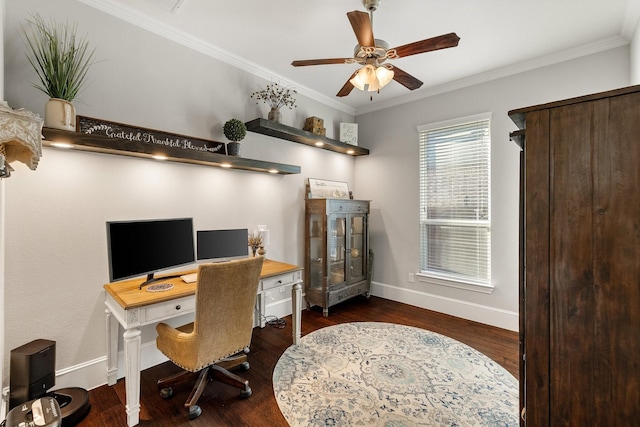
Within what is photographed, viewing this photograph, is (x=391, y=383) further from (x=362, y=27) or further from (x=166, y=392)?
(x=362, y=27)

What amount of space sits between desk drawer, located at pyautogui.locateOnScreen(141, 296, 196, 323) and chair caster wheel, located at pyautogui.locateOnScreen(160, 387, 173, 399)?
1.91 feet

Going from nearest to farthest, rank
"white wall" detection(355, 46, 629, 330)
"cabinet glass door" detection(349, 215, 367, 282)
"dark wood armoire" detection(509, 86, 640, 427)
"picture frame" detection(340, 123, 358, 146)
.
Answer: "dark wood armoire" detection(509, 86, 640, 427) → "white wall" detection(355, 46, 629, 330) → "cabinet glass door" detection(349, 215, 367, 282) → "picture frame" detection(340, 123, 358, 146)

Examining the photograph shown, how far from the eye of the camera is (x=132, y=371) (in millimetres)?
1729

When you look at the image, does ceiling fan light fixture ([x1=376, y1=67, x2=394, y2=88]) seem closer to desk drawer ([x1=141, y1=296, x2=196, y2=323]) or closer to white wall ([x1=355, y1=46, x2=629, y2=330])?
white wall ([x1=355, y1=46, x2=629, y2=330])

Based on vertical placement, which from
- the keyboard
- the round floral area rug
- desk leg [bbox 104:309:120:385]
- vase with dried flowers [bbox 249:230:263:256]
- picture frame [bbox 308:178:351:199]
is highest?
picture frame [bbox 308:178:351:199]


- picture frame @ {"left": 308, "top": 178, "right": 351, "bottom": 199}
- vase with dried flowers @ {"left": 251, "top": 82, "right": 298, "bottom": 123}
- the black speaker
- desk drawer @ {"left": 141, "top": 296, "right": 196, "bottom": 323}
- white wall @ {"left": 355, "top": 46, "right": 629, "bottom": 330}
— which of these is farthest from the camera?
picture frame @ {"left": 308, "top": 178, "right": 351, "bottom": 199}

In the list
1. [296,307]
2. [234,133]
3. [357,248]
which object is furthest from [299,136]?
[296,307]

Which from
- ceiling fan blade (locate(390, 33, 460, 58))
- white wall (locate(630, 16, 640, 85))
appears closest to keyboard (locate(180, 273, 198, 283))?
ceiling fan blade (locate(390, 33, 460, 58))

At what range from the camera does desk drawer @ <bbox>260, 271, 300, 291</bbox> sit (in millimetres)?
2541

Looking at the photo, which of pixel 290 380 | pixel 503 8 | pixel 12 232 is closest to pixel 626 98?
pixel 503 8

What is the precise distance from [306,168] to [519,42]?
2595mm

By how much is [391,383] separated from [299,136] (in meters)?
2.68

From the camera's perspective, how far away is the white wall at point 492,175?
9.57 ft

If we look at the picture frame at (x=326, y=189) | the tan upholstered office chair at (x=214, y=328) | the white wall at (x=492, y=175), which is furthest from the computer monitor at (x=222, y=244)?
the white wall at (x=492, y=175)
